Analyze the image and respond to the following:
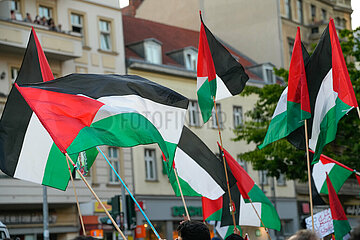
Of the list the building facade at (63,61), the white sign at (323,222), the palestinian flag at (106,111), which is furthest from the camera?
the building facade at (63,61)

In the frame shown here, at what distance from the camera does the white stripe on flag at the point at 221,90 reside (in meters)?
11.5

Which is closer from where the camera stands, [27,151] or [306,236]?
[306,236]

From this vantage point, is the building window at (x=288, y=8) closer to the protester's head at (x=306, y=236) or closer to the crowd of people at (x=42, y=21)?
the crowd of people at (x=42, y=21)

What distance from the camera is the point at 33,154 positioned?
9.91 meters

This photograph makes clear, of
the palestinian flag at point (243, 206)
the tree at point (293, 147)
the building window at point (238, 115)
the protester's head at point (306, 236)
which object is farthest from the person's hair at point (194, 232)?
the building window at point (238, 115)

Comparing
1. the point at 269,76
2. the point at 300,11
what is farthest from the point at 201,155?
the point at 300,11

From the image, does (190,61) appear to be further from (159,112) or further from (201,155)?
(159,112)

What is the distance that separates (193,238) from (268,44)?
127ft

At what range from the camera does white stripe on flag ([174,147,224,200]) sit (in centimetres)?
1084

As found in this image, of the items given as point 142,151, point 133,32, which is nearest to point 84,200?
point 142,151

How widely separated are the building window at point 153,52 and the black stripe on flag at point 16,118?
77.0ft

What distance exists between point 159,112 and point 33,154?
1879 millimetres

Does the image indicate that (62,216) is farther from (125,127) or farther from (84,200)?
(125,127)

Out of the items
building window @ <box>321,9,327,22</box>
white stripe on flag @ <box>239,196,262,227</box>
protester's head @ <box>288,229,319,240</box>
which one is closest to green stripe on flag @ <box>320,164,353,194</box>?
white stripe on flag @ <box>239,196,262,227</box>
